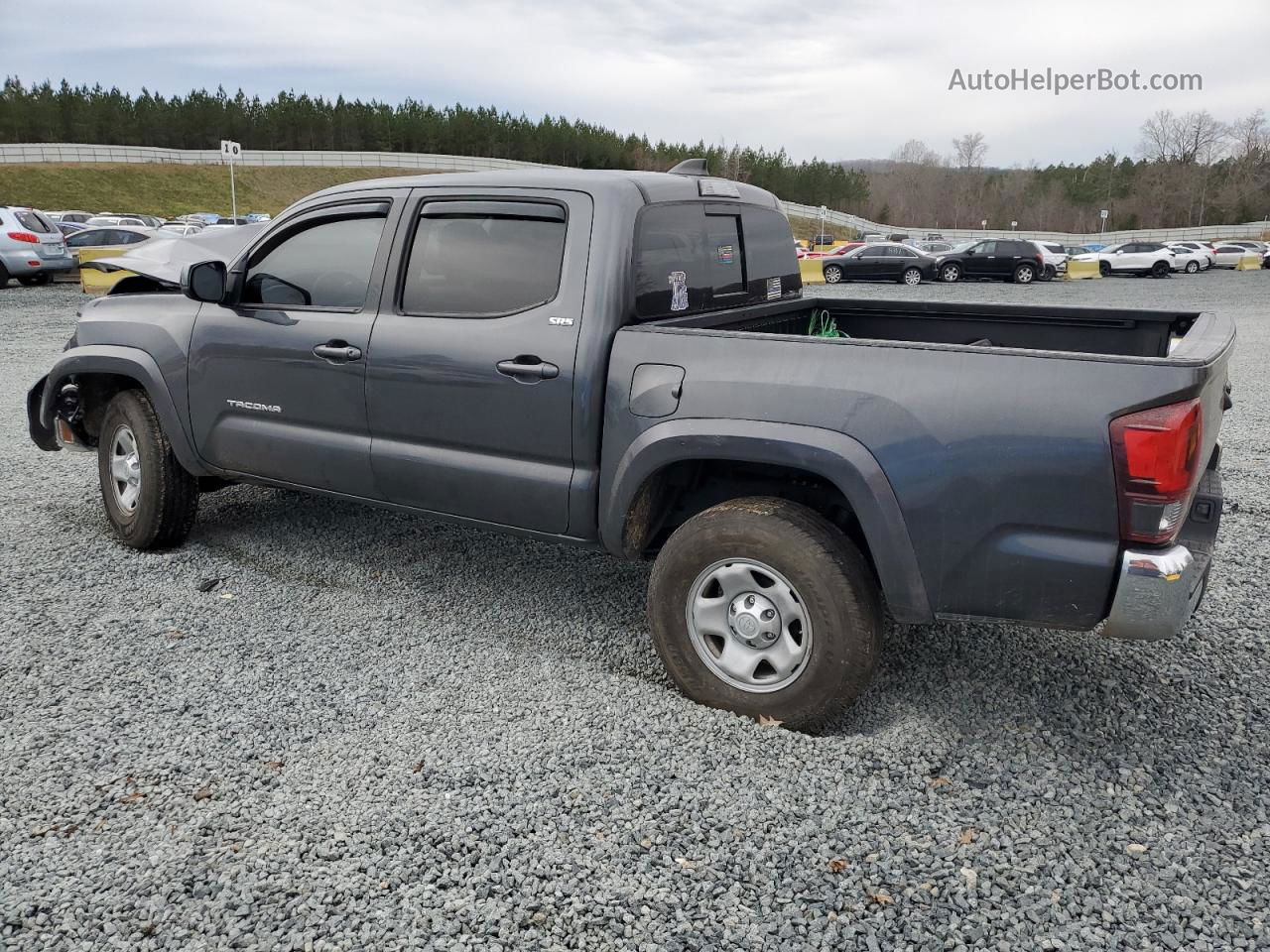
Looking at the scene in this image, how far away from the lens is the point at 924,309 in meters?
4.50

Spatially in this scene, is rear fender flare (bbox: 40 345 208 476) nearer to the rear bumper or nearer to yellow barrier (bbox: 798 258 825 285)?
the rear bumper

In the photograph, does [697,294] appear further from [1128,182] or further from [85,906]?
[1128,182]

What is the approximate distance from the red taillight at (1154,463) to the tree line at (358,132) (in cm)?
8524

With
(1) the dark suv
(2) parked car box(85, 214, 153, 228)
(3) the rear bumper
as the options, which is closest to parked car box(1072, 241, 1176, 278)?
(1) the dark suv

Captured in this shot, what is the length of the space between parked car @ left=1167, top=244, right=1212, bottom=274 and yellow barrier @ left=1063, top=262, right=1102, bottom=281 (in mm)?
5836

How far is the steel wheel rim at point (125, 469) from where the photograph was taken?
16.7ft

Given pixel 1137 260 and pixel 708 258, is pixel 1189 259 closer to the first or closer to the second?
pixel 1137 260

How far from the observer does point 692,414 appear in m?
3.32

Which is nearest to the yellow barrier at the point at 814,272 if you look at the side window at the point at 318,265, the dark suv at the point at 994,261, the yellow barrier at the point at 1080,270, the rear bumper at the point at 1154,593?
the dark suv at the point at 994,261

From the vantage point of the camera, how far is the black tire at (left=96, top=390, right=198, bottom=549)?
4.93m

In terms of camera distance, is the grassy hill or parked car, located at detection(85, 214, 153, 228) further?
the grassy hill

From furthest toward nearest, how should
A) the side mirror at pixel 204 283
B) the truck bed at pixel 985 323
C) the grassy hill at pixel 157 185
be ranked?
the grassy hill at pixel 157 185 → the side mirror at pixel 204 283 → the truck bed at pixel 985 323

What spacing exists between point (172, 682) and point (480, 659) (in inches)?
46.1

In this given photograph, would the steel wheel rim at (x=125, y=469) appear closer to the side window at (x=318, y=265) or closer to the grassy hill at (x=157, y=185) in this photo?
the side window at (x=318, y=265)
